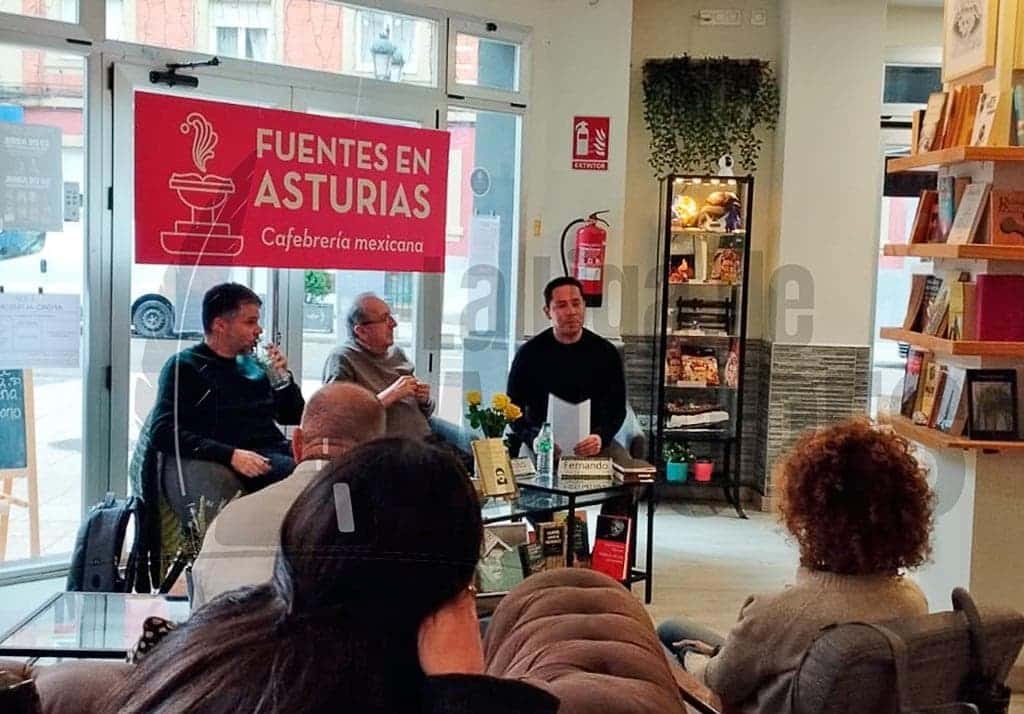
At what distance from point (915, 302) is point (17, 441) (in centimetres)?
290

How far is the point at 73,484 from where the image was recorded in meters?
3.62

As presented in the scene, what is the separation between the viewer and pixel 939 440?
3096mm

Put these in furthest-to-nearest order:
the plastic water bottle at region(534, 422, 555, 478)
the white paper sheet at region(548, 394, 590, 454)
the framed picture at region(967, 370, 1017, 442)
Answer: the white paper sheet at region(548, 394, 590, 454), the plastic water bottle at region(534, 422, 555, 478), the framed picture at region(967, 370, 1017, 442)

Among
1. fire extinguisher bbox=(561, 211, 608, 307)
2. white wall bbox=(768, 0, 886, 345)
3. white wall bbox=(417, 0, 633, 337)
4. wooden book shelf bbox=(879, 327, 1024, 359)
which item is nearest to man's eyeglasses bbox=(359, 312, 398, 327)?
wooden book shelf bbox=(879, 327, 1024, 359)

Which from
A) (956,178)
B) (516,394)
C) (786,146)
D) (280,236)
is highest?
(786,146)

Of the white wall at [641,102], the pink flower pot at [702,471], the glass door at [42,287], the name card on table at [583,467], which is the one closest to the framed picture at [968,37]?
the name card on table at [583,467]

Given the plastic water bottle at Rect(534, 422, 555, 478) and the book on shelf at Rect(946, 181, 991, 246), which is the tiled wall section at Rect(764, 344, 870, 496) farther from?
the book on shelf at Rect(946, 181, 991, 246)

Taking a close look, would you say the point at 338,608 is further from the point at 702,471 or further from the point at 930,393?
the point at 702,471

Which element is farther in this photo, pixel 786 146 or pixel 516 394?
pixel 786 146

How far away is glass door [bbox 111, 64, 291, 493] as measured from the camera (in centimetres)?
325

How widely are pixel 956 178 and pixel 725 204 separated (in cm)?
233

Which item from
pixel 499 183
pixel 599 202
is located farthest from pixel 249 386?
pixel 599 202

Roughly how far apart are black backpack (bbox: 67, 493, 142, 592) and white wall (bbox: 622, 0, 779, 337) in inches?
131

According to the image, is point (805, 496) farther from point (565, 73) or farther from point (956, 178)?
point (565, 73)
